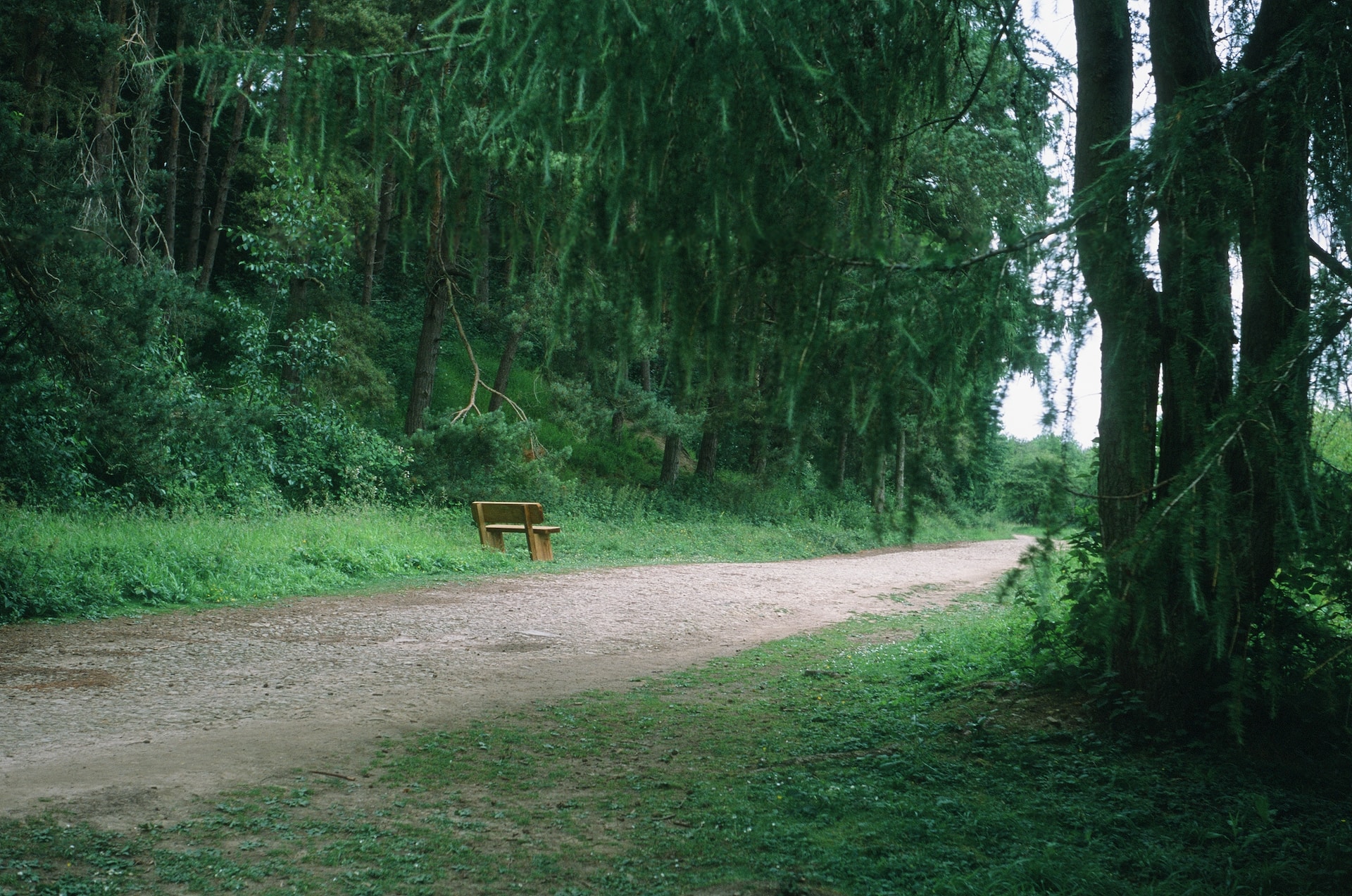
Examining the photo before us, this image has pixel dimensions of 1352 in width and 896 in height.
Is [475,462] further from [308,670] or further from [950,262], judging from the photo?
[950,262]

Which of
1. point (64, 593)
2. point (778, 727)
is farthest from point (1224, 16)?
point (64, 593)

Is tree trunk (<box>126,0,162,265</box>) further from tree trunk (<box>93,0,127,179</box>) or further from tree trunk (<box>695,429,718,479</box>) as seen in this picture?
tree trunk (<box>695,429,718,479</box>)

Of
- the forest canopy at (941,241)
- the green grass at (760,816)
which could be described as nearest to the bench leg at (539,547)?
the green grass at (760,816)

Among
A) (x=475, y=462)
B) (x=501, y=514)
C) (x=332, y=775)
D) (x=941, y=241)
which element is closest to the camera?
(x=941, y=241)

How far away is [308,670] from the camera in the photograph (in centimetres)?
687

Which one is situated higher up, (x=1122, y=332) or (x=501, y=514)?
(x=1122, y=332)

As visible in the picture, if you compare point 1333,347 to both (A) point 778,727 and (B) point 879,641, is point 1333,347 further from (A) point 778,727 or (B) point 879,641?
(B) point 879,641

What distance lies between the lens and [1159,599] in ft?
Answer: 10.8

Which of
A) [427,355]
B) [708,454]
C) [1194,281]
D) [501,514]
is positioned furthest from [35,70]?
[708,454]

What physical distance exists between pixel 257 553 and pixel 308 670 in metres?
5.31

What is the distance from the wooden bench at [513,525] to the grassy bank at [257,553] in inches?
10.9

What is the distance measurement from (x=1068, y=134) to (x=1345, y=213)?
3179mm

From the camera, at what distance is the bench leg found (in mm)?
14836

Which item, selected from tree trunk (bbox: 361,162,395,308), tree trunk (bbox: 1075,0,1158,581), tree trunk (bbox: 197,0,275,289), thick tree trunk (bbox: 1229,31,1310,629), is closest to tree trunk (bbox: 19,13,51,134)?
tree trunk (bbox: 197,0,275,289)
